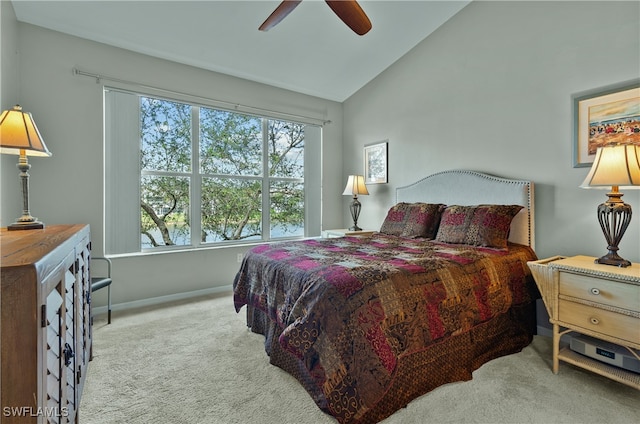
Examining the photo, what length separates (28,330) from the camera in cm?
75

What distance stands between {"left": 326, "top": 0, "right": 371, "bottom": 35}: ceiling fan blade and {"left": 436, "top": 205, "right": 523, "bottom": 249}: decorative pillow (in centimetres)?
179

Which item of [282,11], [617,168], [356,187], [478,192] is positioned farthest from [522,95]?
[282,11]

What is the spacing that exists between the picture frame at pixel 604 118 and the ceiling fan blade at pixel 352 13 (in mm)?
1817

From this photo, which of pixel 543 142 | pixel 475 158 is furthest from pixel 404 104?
pixel 543 142

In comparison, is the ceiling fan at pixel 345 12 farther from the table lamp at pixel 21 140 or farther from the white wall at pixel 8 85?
the white wall at pixel 8 85

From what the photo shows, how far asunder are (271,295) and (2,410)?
1.46 meters

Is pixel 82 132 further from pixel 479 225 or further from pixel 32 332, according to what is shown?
pixel 479 225

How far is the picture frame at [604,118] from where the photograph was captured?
2.20 m

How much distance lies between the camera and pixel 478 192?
10.1ft

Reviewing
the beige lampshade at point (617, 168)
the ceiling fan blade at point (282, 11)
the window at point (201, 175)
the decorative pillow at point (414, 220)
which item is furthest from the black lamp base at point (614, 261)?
the window at point (201, 175)

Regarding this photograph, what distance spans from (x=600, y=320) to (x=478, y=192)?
1.50 metres

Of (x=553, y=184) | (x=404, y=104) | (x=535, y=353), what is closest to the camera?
(x=535, y=353)

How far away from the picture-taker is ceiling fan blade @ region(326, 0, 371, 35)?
2045mm

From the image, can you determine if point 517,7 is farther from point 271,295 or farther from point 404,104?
point 271,295
